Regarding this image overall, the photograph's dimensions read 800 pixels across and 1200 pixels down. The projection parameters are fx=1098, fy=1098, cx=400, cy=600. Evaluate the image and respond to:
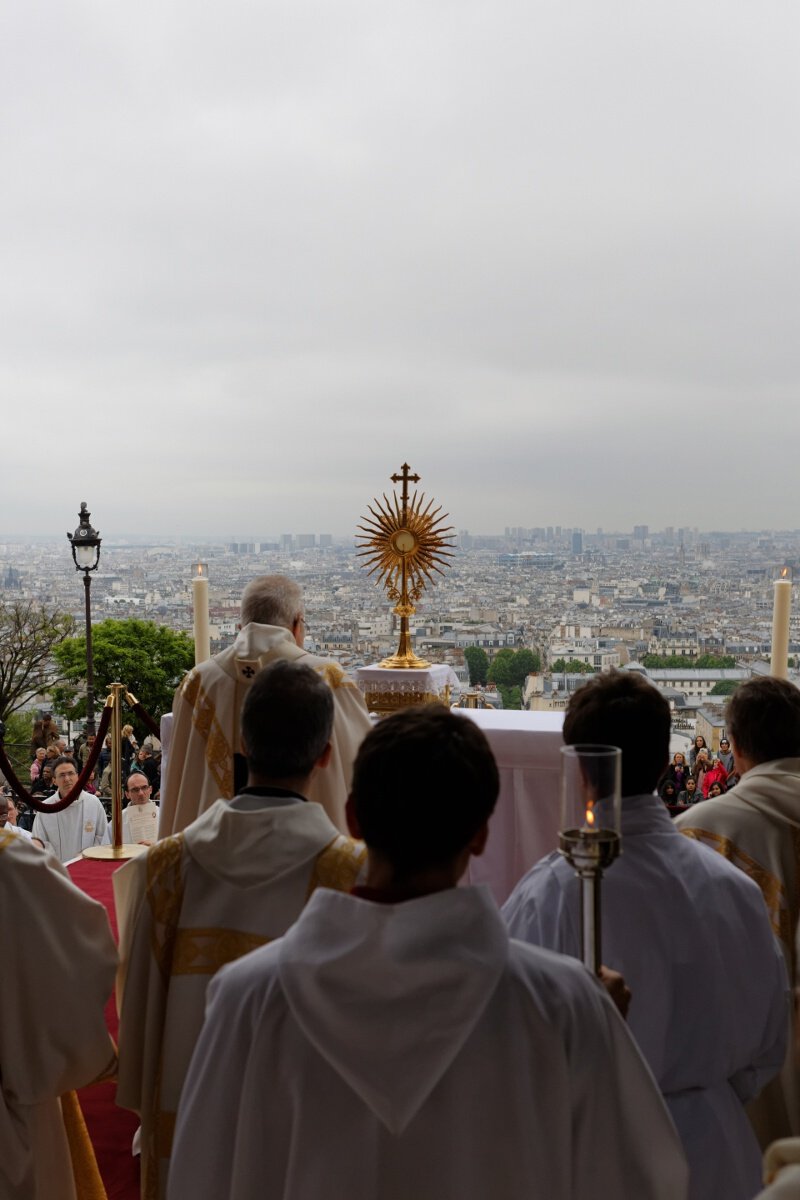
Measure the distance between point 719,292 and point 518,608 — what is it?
16815mm

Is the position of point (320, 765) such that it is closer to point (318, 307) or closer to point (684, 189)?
point (684, 189)

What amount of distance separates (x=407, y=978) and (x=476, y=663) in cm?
565

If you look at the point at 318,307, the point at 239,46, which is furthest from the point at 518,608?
the point at 318,307

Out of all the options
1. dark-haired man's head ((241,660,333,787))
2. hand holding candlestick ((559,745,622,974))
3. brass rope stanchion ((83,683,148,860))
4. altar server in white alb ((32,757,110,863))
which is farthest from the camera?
altar server in white alb ((32,757,110,863))

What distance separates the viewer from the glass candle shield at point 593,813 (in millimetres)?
1581

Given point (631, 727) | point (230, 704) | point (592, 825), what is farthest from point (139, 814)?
point (592, 825)

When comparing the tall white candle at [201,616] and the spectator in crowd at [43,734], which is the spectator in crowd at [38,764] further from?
the tall white candle at [201,616]

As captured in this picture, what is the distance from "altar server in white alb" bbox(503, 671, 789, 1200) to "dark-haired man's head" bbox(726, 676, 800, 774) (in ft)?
2.32

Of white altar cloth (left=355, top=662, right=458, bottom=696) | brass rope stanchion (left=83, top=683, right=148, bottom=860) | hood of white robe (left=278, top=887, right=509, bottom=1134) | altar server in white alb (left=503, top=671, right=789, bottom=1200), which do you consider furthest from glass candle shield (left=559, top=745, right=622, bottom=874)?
brass rope stanchion (left=83, top=683, right=148, bottom=860)

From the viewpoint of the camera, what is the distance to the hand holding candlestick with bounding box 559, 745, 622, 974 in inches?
62.2

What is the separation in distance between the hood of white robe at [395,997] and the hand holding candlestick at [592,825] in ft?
0.99

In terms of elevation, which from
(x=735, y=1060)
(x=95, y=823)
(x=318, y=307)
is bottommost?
(x=95, y=823)

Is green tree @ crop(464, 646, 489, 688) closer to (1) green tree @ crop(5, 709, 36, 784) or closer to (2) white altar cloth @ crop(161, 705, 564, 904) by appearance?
(2) white altar cloth @ crop(161, 705, 564, 904)

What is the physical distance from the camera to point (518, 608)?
900 cm
